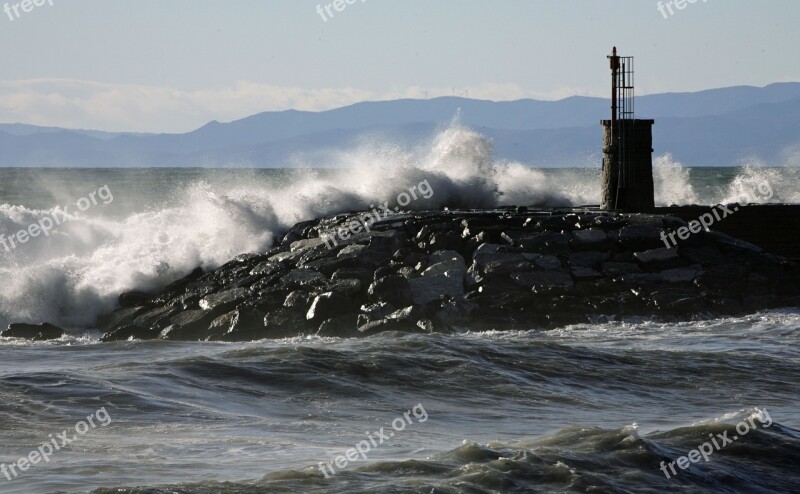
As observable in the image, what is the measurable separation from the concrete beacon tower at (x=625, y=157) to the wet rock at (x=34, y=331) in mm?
9169

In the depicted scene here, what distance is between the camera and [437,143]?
2656cm

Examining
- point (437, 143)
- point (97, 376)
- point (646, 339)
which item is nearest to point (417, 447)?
point (97, 376)

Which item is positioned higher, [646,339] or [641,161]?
[641,161]

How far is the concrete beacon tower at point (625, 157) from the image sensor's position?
2066 cm

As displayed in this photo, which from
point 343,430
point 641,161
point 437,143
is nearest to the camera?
point 343,430

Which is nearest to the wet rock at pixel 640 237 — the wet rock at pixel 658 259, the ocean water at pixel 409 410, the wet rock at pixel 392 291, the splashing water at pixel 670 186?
the wet rock at pixel 658 259

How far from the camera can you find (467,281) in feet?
55.3

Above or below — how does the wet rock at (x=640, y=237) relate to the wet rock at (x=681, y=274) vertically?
above

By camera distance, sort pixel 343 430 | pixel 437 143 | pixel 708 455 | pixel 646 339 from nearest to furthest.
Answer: pixel 708 455 → pixel 343 430 → pixel 646 339 → pixel 437 143

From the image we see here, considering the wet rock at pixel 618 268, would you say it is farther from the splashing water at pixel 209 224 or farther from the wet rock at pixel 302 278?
the splashing water at pixel 209 224

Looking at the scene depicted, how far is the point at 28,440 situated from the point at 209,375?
2785 mm

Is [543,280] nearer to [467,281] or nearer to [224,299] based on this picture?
[467,281]

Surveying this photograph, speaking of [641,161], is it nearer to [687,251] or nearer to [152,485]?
[687,251]

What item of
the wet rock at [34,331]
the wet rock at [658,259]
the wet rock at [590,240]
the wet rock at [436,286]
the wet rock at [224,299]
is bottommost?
the wet rock at [34,331]
